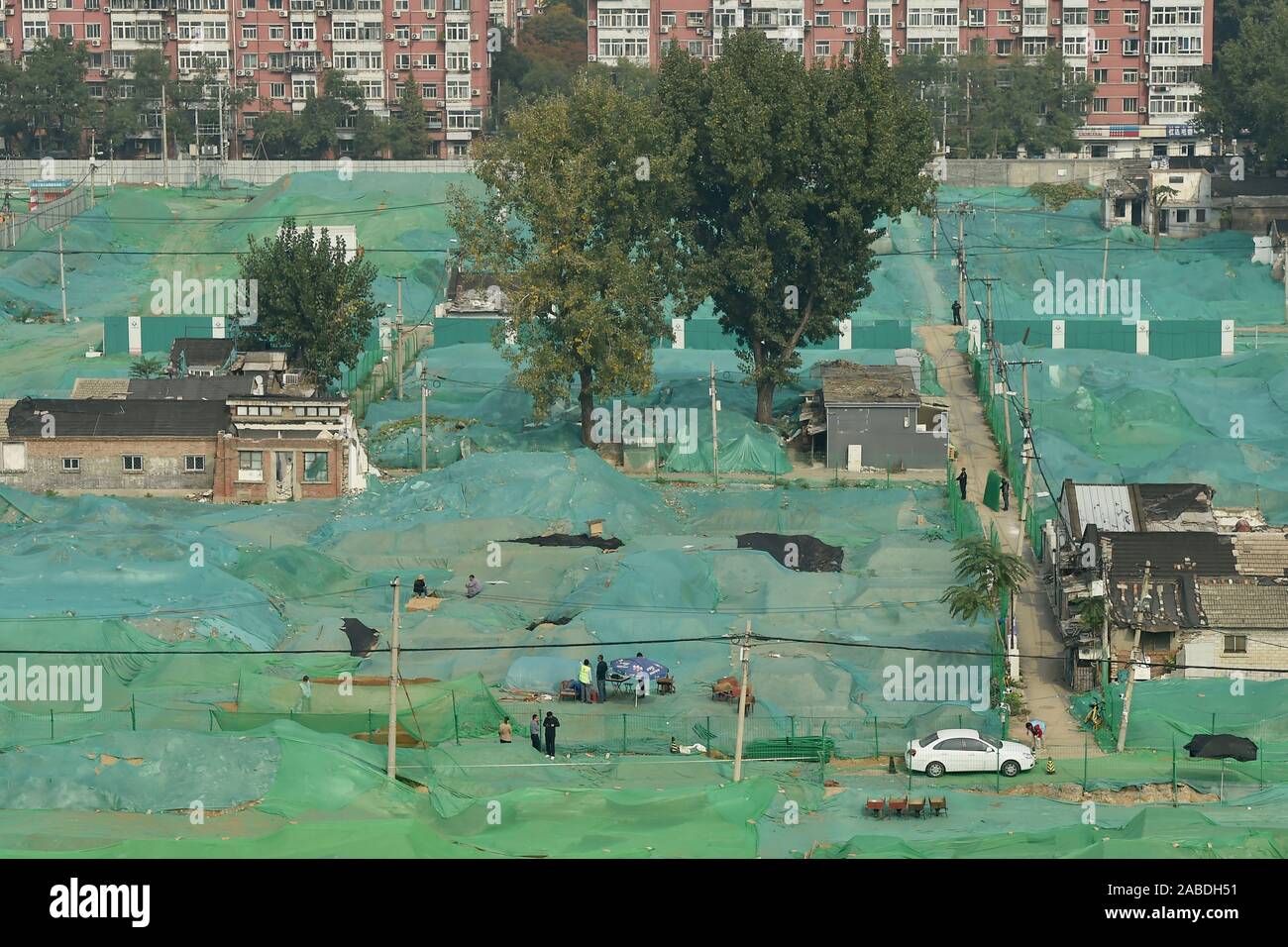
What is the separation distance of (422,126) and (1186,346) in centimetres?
5803

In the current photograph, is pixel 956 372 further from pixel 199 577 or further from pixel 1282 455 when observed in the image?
pixel 199 577

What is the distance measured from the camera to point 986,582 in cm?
5578

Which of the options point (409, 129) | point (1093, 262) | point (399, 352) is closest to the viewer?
point (399, 352)

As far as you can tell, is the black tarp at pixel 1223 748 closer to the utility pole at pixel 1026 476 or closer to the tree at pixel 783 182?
the utility pole at pixel 1026 476

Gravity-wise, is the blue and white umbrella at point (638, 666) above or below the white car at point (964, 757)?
above

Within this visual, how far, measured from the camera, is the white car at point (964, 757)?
4797cm

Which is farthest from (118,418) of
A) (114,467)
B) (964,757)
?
(964,757)

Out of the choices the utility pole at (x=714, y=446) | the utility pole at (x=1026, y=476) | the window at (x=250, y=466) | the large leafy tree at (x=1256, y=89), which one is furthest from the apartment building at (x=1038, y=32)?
the utility pole at (x=1026, y=476)

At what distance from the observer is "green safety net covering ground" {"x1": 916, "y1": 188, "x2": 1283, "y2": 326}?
99625 mm

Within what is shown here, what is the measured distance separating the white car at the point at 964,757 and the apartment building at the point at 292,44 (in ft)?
305

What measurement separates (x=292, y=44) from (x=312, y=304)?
200 feet

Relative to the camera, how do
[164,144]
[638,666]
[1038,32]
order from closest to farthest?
[638,666] → [164,144] → [1038,32]

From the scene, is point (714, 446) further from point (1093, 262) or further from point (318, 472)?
point (1093, 262)

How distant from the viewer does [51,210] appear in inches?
4407
